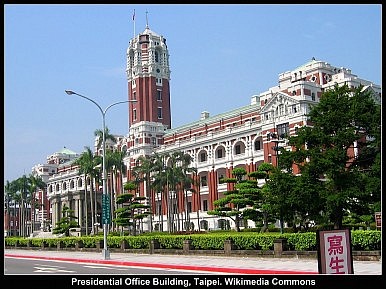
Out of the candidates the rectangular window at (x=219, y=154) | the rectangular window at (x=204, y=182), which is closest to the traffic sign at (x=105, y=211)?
the rectangular window at (x=219, y=154)

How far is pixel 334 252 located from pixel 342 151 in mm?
18555

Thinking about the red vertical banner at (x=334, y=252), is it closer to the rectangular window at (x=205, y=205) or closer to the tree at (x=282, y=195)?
the tree at (x=282, y=195)

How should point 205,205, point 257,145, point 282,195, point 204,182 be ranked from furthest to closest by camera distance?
point 204,182, point 205,205, point 257,145, point 282,195

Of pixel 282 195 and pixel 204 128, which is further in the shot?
pixel 204 128

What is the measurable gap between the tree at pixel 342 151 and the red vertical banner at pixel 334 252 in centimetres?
Result: 1670

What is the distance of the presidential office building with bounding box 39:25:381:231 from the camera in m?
66.9

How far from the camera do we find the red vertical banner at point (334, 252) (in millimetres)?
Result: 12328

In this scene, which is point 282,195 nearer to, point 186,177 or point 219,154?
point 186,177

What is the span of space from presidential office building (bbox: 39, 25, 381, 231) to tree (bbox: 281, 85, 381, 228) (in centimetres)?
1917

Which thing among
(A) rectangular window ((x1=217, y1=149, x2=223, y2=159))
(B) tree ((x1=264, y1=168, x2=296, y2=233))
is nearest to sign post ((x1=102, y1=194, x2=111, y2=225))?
(B) tree ((x1=264, y1=168, x2=296, y2=233))

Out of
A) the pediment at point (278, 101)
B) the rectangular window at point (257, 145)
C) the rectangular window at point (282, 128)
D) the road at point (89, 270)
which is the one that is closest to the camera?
the road at point (89, 270)

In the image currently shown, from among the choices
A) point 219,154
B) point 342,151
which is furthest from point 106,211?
point 219,154

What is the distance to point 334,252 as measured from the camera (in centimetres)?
1242
